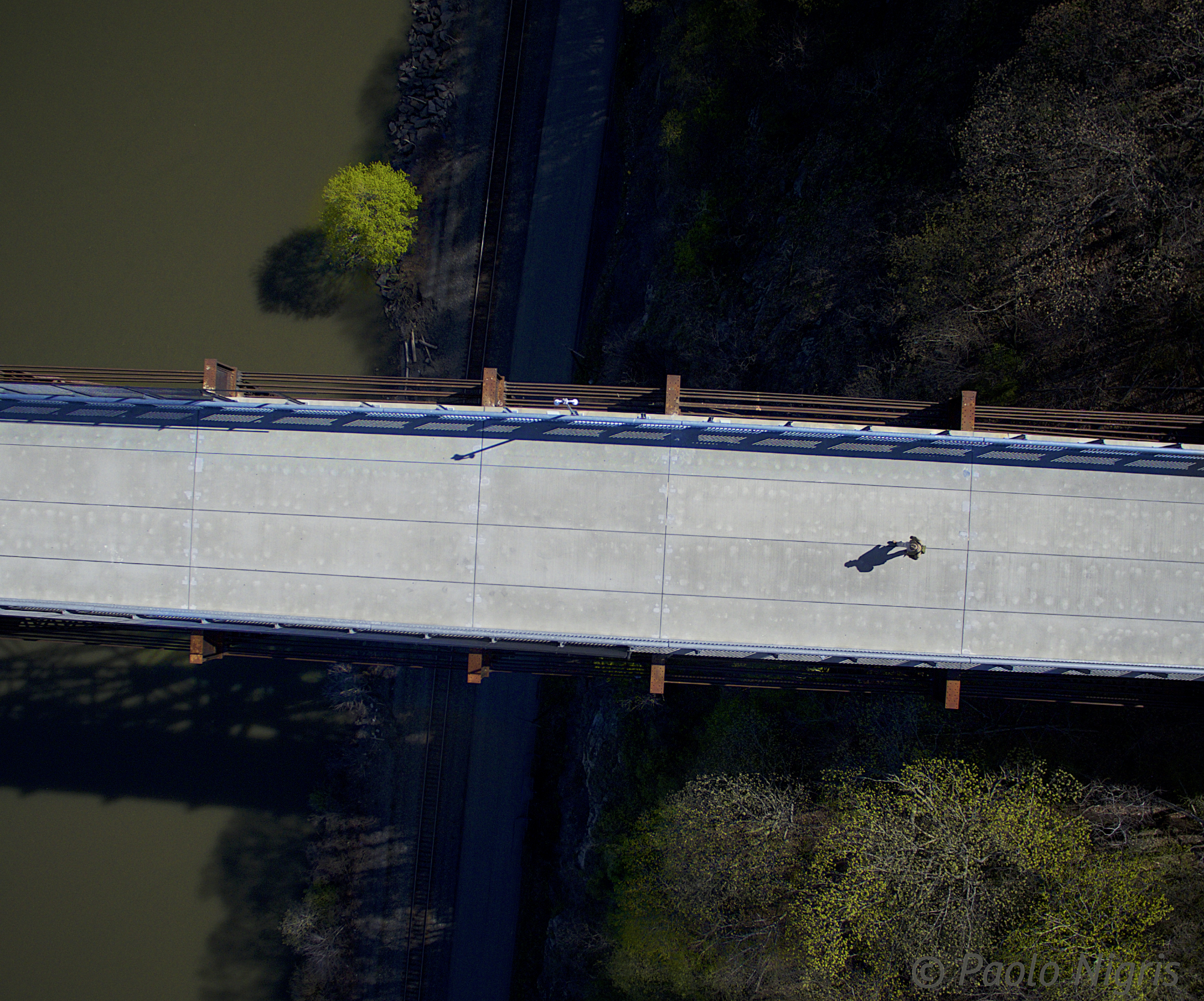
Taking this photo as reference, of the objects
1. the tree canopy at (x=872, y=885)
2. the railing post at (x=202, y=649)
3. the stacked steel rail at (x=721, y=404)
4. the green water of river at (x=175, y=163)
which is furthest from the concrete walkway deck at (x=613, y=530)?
the green water of river at (x=175, y=163)

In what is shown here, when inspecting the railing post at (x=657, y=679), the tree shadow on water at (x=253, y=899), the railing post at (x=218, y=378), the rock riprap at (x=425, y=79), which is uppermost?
the rock riprap at (x=425, y=79)

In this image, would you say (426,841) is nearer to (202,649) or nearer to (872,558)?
(202,649)

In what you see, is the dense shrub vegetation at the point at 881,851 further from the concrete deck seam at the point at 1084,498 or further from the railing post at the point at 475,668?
the railing post at the point at 475,668

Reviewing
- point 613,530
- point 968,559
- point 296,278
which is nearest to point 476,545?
point 613,530

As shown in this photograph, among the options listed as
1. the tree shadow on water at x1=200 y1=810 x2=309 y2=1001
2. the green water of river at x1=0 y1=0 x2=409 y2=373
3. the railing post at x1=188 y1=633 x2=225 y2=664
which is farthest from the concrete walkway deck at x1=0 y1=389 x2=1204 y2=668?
the tree shadow on water at x1=200 y1=810 x2=309 y2=1001

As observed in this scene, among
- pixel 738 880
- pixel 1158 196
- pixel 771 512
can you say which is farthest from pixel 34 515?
pixel 1158 196

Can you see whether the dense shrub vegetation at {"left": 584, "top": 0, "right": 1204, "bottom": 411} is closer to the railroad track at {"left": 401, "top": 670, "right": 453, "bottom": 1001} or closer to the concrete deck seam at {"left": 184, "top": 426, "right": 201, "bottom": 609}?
the concrete deck seam at {"left": 184, "top": 426, "right": 201, "bottom": 609}
